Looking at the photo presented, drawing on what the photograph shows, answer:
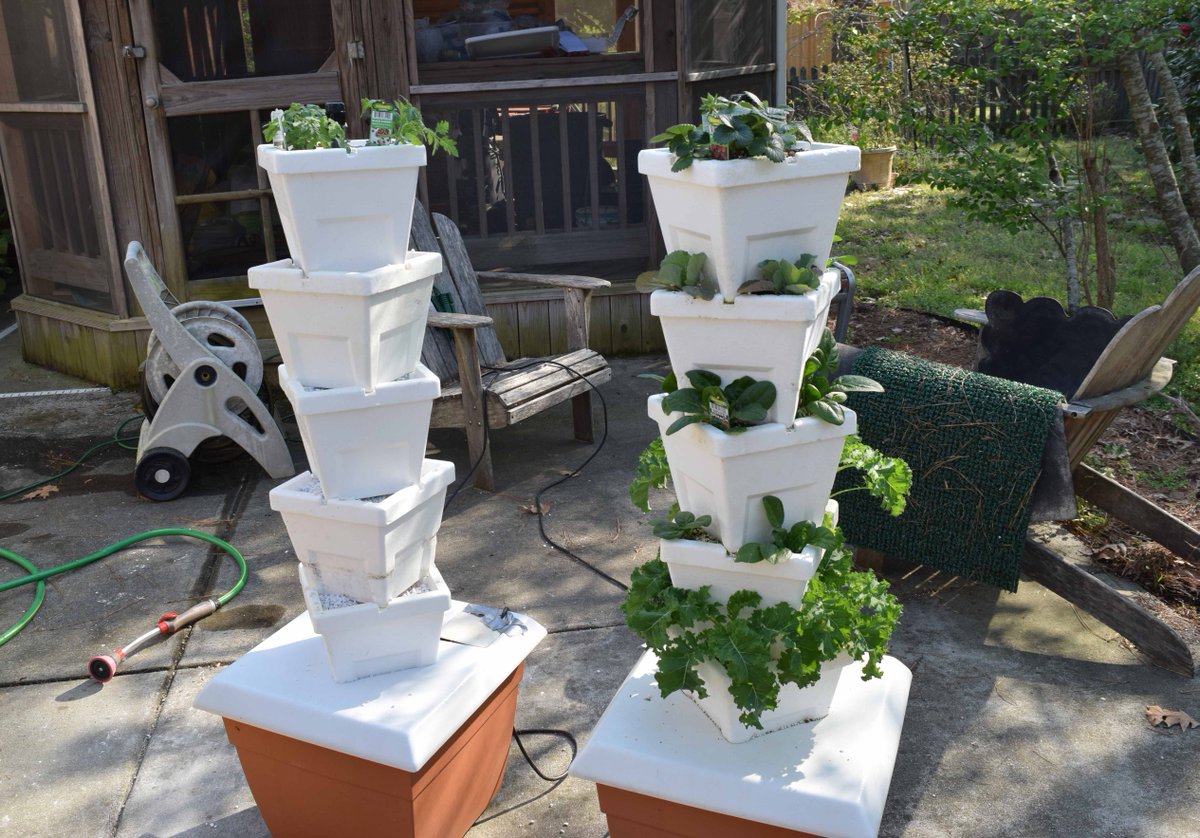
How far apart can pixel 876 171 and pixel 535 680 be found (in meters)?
8.41

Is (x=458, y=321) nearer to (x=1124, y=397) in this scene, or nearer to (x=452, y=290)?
(x=452, y=290)

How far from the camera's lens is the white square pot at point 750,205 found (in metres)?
1.86

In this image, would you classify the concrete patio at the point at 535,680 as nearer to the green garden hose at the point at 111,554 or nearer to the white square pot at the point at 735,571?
the green garden hose at the point at 111,554

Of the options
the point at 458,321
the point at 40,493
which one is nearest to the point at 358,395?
the point at 458,321

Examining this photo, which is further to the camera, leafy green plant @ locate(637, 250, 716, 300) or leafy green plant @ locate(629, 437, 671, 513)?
leafy green plant @ locate(629, 437, 671, 513)

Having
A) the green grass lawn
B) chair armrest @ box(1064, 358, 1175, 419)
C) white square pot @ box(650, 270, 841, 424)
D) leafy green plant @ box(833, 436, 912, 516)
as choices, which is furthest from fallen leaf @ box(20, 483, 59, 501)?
the green grass lawn

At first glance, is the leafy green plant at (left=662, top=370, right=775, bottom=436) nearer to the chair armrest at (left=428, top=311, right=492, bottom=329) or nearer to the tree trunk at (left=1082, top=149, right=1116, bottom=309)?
the chair armrest at (left=428, top=311, right=492, bottom=329)

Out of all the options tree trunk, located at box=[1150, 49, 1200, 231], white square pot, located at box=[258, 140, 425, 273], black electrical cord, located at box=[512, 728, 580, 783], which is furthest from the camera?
tree trunk, located at box=[1150, 49, 1200, 231]

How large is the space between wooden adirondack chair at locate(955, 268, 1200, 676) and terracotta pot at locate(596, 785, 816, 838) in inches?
64.3

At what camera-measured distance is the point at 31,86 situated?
5.68 metres

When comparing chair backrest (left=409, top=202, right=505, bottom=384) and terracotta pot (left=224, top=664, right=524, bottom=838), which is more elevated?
chair backrest (left=409, top=202, right=505, bottom=384)

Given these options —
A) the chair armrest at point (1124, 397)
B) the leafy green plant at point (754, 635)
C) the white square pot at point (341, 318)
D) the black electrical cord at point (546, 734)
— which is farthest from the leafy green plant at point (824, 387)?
the chair armrest at point (1124, 397)

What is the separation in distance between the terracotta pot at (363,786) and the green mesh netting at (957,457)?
149cm

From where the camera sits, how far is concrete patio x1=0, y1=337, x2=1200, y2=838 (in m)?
2.64
